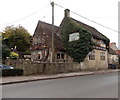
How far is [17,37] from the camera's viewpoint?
101 feet

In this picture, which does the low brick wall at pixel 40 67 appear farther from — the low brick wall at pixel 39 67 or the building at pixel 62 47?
the building at pixel 62 47

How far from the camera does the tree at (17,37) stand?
31.0 meters

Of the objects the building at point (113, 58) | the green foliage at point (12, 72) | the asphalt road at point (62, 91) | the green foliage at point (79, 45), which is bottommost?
the asphalt road at point (62, 91)

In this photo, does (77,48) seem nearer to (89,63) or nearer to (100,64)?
(89,63)

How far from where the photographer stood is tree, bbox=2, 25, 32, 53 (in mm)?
30969

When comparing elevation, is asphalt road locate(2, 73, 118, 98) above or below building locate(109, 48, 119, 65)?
below

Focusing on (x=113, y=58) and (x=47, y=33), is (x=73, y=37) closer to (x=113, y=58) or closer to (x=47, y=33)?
(x=47, y=33)

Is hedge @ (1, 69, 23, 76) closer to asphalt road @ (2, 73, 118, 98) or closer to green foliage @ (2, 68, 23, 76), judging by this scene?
green foliage @ (2, 68, 23, 76)

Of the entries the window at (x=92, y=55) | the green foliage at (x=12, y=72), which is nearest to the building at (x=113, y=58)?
the window at (x=92, y=55)

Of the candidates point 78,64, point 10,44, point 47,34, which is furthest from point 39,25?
point 78,64

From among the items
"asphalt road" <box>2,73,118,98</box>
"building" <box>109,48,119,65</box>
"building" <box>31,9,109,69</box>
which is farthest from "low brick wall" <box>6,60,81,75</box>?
"building" <box>109,48,119,65</box>

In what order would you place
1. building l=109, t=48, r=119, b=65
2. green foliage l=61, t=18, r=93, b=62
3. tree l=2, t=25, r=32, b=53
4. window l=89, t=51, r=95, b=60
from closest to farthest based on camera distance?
green foliage l=61, t=18, r=93, b=62 < window l=89, t=51, r=95, b=60 < tree l=2, t=25, r=32, b=53 < building l=109, t=48, r=119, b=65

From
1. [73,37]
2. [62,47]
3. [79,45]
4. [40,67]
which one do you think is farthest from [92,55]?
[40,67]

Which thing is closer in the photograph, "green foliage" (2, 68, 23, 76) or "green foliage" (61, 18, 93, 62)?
"green foliage" (2, 68, 23, 76)
